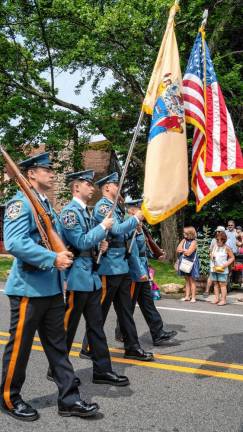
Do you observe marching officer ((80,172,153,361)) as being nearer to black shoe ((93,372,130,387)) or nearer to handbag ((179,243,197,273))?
black shoe ((93,372,130,387))

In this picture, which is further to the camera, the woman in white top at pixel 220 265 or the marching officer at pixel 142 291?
the woman in white top at pixel 220 265

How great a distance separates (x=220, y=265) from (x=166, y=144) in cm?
541

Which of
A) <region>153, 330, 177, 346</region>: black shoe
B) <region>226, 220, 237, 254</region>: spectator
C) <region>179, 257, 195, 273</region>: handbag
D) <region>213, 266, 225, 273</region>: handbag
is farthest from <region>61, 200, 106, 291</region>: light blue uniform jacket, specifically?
<region>226, 220, 237, 254</region>: spectator

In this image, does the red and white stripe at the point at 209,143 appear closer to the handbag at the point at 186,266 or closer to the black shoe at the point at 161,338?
the black shoe at the point at 161,338

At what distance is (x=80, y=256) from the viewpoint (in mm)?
4719

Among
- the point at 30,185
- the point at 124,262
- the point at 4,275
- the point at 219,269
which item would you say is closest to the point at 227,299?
the point at 219,269

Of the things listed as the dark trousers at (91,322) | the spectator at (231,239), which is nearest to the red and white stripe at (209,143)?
the dark trousers at (91,322)

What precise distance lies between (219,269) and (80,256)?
575 centimetres

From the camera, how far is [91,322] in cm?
467

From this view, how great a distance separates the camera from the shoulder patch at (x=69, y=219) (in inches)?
177

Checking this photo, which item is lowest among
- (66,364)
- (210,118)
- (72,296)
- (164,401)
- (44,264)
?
(164,401)

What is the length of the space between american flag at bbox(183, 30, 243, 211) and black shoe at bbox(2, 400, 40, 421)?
259cm

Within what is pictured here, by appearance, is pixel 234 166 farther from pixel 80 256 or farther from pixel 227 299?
pixel 227 299

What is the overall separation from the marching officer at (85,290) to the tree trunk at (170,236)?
→ 12683 mm
